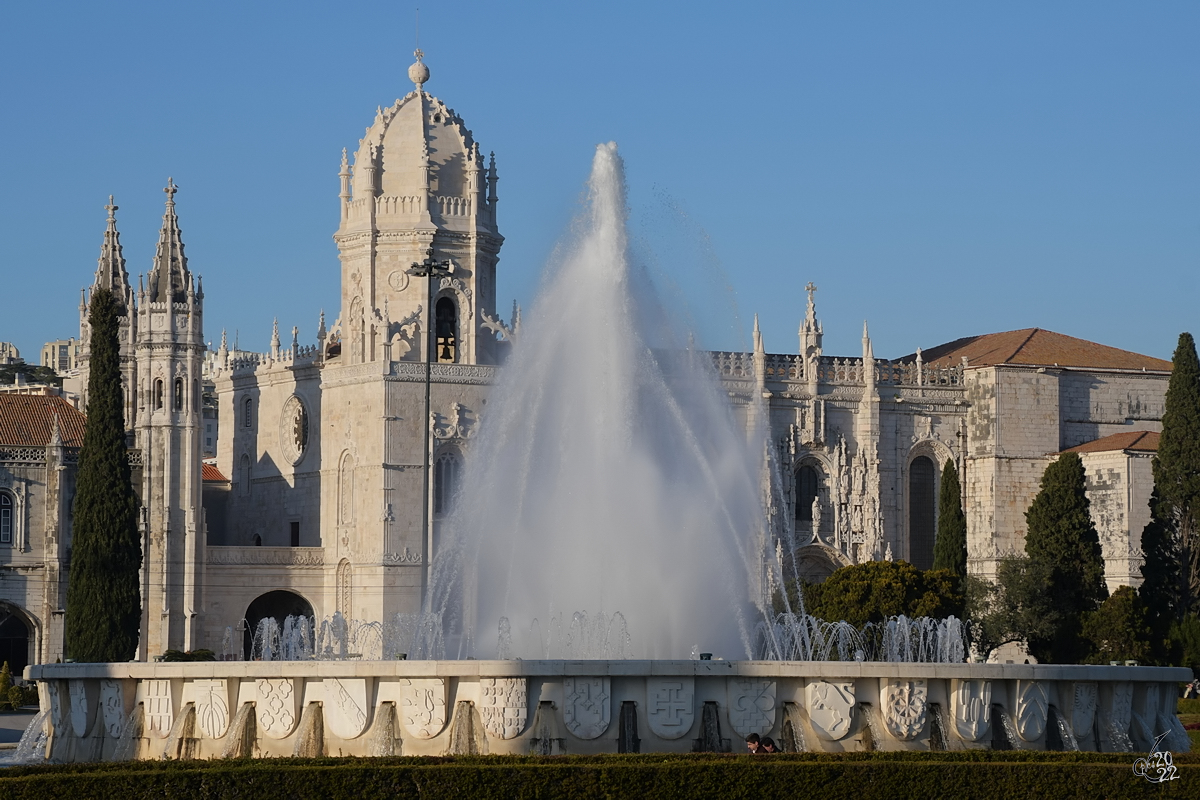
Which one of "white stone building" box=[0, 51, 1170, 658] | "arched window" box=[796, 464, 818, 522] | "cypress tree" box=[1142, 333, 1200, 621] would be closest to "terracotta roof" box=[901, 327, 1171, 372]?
"white stone building" box=[0, 51, 1170, 658]

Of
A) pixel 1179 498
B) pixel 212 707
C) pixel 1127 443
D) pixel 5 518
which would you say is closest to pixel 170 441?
pixel 5 518

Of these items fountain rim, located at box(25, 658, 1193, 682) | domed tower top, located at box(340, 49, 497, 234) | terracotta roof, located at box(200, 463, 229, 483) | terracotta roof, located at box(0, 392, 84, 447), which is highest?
domed tower top, located at box(340, 49, 497, 234)

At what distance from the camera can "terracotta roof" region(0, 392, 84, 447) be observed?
212ft

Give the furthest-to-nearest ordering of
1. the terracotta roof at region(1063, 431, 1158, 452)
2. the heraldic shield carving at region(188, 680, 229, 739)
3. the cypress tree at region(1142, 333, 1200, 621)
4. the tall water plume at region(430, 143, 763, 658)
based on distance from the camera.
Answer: the terracotta roof at region(1063, 431, 1158, 452)
the cypress tree at region(1142, 333, 1200, 621)
the tall water plume at region(430, 143, 763, 658)
the heraldic shield carving at region(188, 680, 229, 739)

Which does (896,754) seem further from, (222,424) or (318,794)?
(222,424)

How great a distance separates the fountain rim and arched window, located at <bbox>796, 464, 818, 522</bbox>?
141 ft

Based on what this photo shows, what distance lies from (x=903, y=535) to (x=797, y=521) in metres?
3.73

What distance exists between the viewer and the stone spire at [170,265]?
64.6 meters

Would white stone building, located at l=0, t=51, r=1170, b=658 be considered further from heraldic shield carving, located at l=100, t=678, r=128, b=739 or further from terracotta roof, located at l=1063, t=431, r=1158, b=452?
heraldic shield carving, located at l=100, t=678, r=128, b=739

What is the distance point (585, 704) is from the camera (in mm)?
26516

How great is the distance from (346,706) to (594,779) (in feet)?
13.9

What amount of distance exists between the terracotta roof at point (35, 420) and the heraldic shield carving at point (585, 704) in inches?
1598

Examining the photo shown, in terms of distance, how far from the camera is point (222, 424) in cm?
7319

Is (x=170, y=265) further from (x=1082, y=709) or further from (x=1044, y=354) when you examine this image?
(x=1082, y=709)
